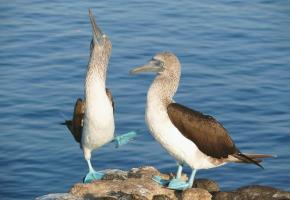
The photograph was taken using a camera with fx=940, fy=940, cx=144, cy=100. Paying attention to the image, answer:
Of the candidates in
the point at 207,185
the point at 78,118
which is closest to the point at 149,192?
the point at 207,185

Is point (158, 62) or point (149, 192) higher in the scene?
point (158, 62)

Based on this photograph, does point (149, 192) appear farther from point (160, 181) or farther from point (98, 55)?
point (98, 55)

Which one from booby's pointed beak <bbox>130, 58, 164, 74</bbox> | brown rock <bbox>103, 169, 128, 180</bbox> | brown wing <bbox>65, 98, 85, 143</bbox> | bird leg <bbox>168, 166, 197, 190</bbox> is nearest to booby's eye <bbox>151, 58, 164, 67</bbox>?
booby's pointed beak <bbox>130, 58, 164, 74</bbox>

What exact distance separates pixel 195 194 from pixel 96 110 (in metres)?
1.85

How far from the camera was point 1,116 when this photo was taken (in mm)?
18688

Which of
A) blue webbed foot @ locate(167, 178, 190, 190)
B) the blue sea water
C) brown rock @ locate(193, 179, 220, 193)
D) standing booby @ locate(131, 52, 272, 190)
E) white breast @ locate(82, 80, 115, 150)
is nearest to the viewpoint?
standing booby @ locate(131, 52, 272, 190)

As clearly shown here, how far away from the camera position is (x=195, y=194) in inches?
468

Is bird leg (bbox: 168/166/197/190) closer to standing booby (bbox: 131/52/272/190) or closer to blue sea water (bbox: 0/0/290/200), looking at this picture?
standing booby (bbox: 131/52/272/190)

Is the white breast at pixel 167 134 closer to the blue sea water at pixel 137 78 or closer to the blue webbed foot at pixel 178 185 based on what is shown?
the blue webbed foot at pixel 178 185

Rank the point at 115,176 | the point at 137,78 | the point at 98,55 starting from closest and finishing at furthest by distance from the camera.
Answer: the point at 115,176
the point at 98,55
the point at 137,78

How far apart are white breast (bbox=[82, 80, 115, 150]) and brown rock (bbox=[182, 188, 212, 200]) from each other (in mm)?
1563

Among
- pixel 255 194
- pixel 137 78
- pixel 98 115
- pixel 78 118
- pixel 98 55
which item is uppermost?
pixel 98 55

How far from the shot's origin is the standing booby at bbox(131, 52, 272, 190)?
39.3 feet

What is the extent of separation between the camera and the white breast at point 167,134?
12.0 meters
